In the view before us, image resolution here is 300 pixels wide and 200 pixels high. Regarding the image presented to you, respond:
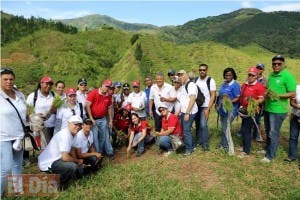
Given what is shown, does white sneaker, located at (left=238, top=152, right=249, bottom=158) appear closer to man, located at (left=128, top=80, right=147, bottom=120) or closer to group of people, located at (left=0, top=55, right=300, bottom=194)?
group of people, located at (left=0, top=55, right=300, bottom=194)

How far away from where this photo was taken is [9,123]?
4.54 metres

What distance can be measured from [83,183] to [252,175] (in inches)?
119

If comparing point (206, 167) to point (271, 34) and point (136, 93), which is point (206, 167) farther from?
point (271, 34)

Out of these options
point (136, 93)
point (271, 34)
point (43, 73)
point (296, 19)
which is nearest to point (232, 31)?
point (271, 34)

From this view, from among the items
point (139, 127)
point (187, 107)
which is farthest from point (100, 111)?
point (187, 107)

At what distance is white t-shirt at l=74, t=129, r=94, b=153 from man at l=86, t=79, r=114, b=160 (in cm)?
78

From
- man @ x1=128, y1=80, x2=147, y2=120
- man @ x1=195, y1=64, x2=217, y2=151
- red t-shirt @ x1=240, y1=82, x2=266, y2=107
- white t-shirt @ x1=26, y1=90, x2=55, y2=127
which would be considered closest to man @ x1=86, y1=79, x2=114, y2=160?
man @ x1=128, y1=80, x2=147, y2=120

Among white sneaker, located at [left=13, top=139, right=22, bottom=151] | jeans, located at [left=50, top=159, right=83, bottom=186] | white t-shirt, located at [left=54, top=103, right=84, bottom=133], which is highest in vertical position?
white t-shirt, located at [left=54, top=103, right=84, bottom=133]

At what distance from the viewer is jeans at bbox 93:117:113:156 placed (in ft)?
23.0

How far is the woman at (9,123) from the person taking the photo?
4.51m

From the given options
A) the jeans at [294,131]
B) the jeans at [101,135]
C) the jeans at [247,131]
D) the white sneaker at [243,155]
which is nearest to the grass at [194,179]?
the white sneaker at [243,155]

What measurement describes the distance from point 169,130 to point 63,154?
253 cm

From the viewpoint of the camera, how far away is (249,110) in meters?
6.05

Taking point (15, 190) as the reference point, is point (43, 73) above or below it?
above
